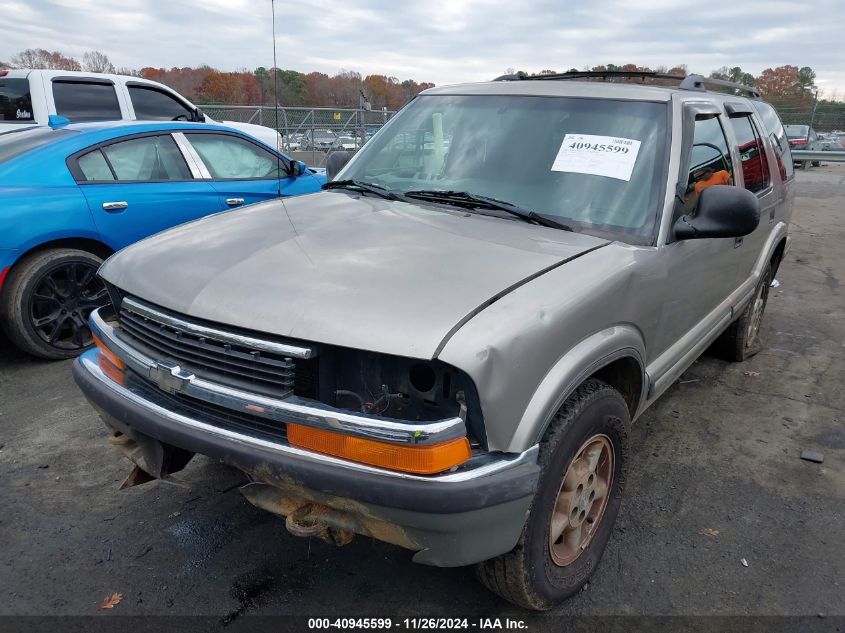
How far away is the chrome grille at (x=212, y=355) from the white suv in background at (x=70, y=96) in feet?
19.6

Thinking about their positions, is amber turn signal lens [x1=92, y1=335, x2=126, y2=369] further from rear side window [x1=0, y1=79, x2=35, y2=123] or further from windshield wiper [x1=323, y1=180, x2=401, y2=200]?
rear side window [x1=0, y1=79, x2=35, y2=123]

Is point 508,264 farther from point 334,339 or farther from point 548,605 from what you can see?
point 548,605

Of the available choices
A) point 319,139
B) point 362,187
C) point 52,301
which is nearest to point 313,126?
point 319,139

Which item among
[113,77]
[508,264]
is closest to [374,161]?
[508,264]

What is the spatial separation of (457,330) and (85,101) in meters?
8.42

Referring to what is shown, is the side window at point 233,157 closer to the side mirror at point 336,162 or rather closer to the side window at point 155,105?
the side mirror at point 336,162

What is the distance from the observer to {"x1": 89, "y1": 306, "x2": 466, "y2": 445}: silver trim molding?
6.02ft

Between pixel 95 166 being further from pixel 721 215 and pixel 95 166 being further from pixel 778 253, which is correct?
pixel 778 253

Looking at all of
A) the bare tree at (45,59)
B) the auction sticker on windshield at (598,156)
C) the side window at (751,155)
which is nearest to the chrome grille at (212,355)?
the auction sticker on windshield at (598,156)

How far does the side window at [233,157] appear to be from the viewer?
565 cm

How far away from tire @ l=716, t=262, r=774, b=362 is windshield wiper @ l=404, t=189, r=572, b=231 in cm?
257

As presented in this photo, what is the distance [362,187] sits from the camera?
3.38 metres

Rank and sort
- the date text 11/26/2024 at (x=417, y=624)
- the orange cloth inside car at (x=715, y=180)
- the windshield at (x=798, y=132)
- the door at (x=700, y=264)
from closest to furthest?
the date text 11/26/2024 at (x=417, y=624) → the door at (x=700, y=264) → the orange cloth inside car at (x=715, y=180) → the windshield at (x=798, y=132)

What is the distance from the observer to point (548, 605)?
2389 millimetres
